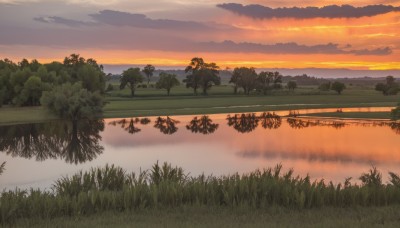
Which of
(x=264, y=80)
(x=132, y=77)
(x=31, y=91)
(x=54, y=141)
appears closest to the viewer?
(x=54, y=141)

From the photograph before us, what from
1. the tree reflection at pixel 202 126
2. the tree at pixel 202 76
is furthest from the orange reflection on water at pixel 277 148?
the tree at pixel 202 76

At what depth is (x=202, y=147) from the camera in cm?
3359

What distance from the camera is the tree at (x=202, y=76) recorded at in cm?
12294

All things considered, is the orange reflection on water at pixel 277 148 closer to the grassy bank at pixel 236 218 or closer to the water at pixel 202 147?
the water at pixel 202 147

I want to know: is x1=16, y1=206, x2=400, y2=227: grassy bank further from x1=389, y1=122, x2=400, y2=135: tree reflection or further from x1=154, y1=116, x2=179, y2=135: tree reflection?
x1=389, y1=122, x2=400, y2=135: tree reflection

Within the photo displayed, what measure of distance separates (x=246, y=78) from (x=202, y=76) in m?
13.3

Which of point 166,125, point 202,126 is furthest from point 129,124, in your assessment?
point 202,126

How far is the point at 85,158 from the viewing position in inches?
1192

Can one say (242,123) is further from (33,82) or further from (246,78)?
(246,78)

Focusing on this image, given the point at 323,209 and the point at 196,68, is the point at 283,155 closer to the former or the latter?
the point at 323,209

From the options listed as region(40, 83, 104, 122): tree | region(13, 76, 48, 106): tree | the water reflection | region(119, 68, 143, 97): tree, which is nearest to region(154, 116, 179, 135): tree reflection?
region(40, 83, 104, 122): tree

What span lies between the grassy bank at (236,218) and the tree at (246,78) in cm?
11298

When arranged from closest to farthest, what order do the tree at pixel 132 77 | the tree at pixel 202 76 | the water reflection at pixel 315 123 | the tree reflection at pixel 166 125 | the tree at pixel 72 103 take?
1. the tree reflection at pixel 166 125
2. the water reflection at pixel 315 123
3. the tree at pixel 72 103
4. the tree at pixel 132 77
5. the tree at pixel 202 76

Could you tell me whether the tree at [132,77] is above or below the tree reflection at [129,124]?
above
